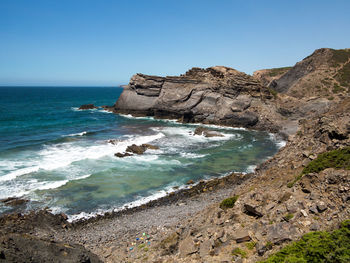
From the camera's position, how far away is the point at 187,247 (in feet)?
37.4

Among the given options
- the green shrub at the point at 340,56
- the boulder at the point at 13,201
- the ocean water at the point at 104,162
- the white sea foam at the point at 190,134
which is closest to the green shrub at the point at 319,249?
the ocean water at the point at 104,162

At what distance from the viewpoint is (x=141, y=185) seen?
26.0 metres

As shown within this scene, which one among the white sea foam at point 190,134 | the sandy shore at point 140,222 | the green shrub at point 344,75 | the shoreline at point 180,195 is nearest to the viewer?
the sandy shore at point 140,222

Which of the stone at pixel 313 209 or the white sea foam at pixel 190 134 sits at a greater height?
the stone at pixel 313 209

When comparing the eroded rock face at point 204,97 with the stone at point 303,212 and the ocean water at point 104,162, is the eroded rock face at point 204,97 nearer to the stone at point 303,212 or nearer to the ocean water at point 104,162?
the ocean water at point 104,162

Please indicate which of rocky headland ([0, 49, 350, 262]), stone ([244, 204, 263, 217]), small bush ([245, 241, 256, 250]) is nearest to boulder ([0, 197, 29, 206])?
rocky headland ([0, 49, 350, 262])

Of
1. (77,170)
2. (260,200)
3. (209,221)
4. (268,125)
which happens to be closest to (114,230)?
(209,221)

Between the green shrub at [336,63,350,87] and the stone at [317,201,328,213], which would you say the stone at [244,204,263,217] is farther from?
the green shrub at [336,63,350,87]

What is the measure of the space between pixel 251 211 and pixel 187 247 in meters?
3.29

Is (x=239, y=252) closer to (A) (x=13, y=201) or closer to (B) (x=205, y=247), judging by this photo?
(B) (x=205, y=247)

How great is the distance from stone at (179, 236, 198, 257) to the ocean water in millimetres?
11245

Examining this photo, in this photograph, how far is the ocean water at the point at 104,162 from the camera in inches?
928

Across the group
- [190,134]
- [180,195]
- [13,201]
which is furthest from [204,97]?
[13,201]

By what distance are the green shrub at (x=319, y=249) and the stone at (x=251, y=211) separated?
2.78 m
